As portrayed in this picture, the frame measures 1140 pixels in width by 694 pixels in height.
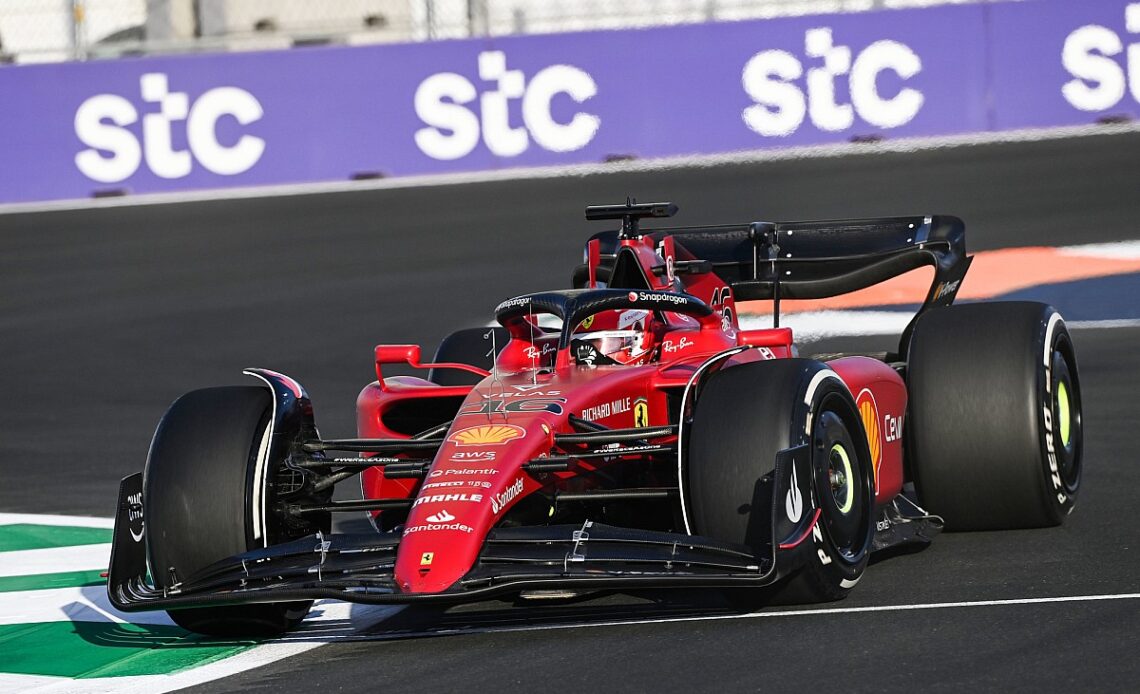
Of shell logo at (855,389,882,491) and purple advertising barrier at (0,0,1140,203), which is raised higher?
purple advertising barrier at (0,0,1140,203)

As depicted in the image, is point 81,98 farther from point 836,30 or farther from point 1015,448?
point 1015,448

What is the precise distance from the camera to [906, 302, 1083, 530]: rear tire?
297 inches

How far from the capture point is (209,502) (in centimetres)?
656

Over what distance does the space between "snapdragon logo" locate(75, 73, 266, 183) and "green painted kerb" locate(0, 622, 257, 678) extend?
1262 cm

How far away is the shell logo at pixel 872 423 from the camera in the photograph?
7.23 metres

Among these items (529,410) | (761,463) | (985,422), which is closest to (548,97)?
(985,422)

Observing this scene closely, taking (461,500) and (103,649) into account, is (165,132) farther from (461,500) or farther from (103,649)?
(461,500)

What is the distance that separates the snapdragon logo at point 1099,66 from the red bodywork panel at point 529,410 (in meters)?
10.8

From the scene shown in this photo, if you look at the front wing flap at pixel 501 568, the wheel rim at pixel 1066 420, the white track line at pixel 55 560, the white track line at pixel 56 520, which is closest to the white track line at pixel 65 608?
the white track line at pixel 55 560

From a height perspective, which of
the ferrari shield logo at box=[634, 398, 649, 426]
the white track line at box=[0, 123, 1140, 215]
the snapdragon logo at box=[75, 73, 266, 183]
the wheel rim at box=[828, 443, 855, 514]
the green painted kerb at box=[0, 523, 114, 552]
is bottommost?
the green painted kerb at box=[0, 523, 114, 552]

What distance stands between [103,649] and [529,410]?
1810 mm

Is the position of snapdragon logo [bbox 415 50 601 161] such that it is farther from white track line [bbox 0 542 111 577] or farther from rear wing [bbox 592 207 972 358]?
white track line [bbox 0 542 111 577]

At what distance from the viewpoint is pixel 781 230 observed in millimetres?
Result: 9547

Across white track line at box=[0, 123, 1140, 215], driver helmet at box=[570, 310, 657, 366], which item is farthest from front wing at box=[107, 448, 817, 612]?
white track line at box=[0, 123, 1140, 215]
